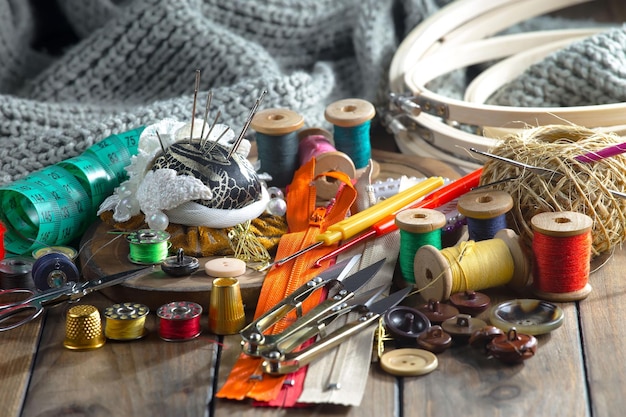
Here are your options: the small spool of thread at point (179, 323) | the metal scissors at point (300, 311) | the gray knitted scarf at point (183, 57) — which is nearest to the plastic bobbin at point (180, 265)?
the small spool of thread at point (179, 323)

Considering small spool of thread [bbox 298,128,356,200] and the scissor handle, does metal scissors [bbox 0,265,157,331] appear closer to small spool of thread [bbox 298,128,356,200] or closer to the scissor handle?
the scissor handle

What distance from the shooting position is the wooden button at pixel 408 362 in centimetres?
152

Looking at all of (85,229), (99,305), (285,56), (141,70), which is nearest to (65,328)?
(99,305)

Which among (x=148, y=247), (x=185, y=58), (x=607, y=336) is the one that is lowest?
(x=607, y=336)

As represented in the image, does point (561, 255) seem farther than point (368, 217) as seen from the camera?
No

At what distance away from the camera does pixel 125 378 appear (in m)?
1.53

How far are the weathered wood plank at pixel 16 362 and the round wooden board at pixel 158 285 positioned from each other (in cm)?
15

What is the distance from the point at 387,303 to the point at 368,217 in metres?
0.30

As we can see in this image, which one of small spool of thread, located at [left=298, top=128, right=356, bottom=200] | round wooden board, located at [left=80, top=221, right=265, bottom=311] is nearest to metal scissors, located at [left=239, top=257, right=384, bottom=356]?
round wooden board, located at [left=80, top=221, right=265, bottom=311]

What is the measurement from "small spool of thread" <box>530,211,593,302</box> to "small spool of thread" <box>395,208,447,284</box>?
6.9 inches

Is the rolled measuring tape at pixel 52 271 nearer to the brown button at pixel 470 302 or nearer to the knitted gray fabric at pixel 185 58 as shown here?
the knitted gray fabric at pixel 185 58

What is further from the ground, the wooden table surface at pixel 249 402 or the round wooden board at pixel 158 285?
the round wooden board at pixel 158 285

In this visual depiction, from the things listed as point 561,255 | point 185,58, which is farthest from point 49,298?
point 185,58

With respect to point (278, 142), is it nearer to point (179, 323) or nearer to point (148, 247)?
point (148, 247)
